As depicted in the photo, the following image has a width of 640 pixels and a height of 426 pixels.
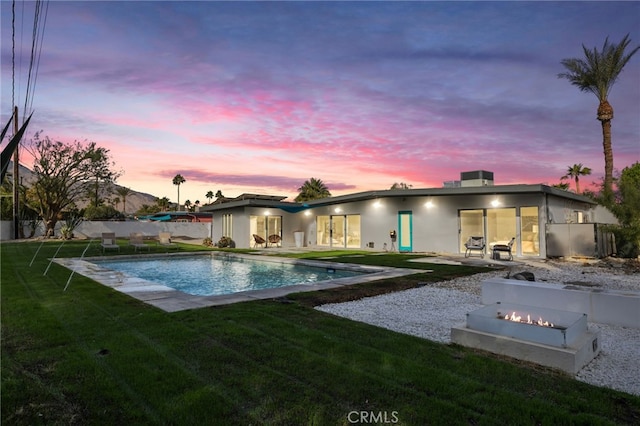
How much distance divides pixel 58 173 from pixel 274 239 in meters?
19.1

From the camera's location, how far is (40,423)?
262cm

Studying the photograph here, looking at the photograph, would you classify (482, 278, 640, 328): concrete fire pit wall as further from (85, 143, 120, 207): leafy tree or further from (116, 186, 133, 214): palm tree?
(116, 186, 133, 214): palm tree

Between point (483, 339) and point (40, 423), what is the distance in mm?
4063

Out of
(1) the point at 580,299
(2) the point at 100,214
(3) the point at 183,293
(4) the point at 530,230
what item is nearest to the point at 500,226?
(4) the point at 530,230

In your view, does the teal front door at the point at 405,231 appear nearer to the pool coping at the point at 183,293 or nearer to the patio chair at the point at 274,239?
the pool coping at the point at 183,293

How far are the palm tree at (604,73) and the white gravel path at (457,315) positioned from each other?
1437 cm

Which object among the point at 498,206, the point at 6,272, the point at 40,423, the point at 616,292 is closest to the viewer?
the point at 40,423

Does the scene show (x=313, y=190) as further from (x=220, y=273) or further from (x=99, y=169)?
(x=220, y=273)

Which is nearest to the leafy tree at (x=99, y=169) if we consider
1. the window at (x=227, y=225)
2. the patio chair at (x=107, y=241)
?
the window at (x=227, y=225)

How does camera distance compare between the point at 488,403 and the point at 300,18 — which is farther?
the point at 300,18

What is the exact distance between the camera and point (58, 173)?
95.6 ft

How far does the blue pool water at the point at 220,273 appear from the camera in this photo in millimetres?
11094

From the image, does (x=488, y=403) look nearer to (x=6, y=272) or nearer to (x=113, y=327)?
(x=113, y=327)

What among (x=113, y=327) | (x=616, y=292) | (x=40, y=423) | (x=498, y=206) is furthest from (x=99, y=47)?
(x=498, y=206)
